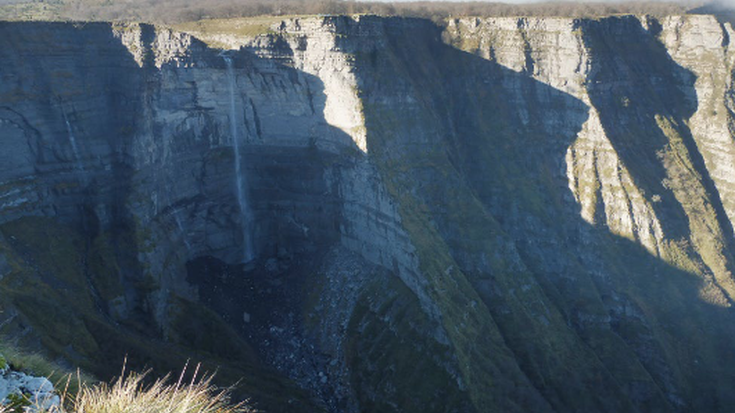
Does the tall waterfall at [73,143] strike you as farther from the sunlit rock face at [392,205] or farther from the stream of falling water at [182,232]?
the stream of falling water at [182,232]

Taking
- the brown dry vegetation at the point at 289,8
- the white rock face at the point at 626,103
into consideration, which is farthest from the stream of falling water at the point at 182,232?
the white rock face at the point at 626,103

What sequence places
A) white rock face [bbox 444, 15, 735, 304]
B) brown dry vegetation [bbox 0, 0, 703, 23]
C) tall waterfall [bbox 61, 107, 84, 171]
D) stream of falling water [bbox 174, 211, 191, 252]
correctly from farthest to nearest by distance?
brown dry vegetation [bbox 0, 0, 703, 23]
white rock face [bbox 444, 15, 735, 304]
stream of falling water [bbox 174, 211, 191, 252]
tall waterfall [bbox 61, 107, 84, 171]

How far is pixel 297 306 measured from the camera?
5378 centimetres

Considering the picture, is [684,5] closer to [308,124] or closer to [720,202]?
[720,202]

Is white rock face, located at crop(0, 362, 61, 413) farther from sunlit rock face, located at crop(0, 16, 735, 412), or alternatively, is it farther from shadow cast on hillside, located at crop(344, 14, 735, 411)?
shadow cast on hillside, located at crop(344, 14, 735, 411)

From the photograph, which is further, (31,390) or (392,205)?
(392,205)

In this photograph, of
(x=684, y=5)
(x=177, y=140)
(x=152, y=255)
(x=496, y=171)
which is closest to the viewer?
(x=152, y=255)

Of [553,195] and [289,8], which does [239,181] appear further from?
[553,195]

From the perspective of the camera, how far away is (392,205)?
4859 centimetres

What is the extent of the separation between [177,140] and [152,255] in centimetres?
1074

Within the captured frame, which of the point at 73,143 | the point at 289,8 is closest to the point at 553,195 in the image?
the point at 289,8

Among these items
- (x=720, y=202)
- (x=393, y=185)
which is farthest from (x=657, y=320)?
(x=393, y=185)

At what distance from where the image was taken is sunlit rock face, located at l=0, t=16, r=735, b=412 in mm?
45312

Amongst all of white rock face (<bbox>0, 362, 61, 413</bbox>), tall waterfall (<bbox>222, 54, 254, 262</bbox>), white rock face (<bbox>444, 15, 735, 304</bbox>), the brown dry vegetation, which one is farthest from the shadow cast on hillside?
white rock face (<bbox>0, 362, 61, 413</bbox>)
